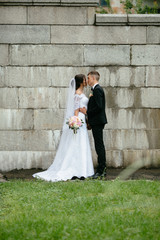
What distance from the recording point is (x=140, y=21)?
9.25 m

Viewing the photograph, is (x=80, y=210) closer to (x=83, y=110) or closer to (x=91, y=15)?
(x=83, y=110)

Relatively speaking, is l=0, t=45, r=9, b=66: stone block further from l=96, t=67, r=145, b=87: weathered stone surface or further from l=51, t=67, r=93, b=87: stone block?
l=96, t=67, r=145, b=87: weathered stone surface

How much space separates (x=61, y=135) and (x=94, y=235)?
15.6 feet

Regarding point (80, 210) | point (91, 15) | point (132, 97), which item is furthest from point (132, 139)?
point (80, 210)

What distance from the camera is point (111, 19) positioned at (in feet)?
30.2

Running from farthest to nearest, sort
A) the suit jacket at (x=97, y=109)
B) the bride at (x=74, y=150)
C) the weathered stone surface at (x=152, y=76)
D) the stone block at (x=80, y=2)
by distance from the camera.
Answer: the weathered stone surface at (x=152, y=76)
the stone block at (x=80, y=2)
the bride at (x=74, y=150)
the suit jacket at (x=97, y=109)

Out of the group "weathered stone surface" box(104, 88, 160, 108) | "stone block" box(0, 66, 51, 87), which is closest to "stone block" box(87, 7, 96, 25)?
"stone block" box(0, 66, 51, 87)

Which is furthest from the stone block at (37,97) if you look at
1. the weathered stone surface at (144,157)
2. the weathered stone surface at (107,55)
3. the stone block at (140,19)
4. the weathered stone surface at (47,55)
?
the stone block at (140,19)

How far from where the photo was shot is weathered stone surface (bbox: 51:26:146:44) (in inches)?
364

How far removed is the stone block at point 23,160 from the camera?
9.14m

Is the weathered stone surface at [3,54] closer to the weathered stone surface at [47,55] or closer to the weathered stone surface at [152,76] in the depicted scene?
the weathered stone surface at [47,55]

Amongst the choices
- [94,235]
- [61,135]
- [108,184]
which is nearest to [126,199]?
[108,184]

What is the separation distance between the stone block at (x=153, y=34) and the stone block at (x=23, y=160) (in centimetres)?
343

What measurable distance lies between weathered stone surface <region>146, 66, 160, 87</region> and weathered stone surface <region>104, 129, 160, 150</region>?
3.50ft
